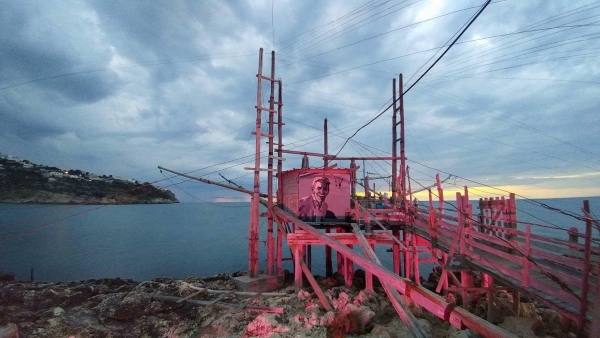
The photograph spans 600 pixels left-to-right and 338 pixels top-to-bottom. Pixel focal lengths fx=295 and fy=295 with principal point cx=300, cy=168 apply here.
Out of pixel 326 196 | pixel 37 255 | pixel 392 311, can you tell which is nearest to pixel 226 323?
pixel 392 311

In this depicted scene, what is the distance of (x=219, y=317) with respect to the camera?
1238 cm

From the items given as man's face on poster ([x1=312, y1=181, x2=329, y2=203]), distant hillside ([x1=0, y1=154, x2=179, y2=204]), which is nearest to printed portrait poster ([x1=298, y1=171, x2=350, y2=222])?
man's face on poster ([x1=312, y1=181, x2=329, y2=203])

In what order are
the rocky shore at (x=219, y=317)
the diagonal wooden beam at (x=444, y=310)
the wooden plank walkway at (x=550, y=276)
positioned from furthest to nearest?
the rocky shore at (x=219, y=317)
the wooden plank walkway at (x=550, y=276)
the diagonal wooden beam at (x=444, y=310)

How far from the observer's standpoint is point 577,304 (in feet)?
20.3

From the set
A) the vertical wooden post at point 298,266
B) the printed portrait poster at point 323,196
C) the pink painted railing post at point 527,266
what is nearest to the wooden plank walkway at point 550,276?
the pink painted railing post at point 527,266

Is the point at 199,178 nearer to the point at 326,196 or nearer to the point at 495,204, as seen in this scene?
the point at 326,196

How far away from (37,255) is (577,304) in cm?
5506

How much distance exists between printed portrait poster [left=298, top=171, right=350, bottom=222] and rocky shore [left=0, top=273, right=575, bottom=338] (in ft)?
17.3

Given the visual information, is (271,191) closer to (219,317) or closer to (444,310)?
(219,317)

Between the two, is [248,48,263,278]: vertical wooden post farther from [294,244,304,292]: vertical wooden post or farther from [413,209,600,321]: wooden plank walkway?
[413,209,600,321]: wooden plank walkway

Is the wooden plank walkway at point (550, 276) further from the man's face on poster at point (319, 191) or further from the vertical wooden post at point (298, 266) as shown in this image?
the man's face on poster at point (319, 191)

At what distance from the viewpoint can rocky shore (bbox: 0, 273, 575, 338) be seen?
32.1 ft

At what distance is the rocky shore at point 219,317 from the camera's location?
9.78m

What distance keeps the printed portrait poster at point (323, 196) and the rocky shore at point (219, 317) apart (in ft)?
17.3
